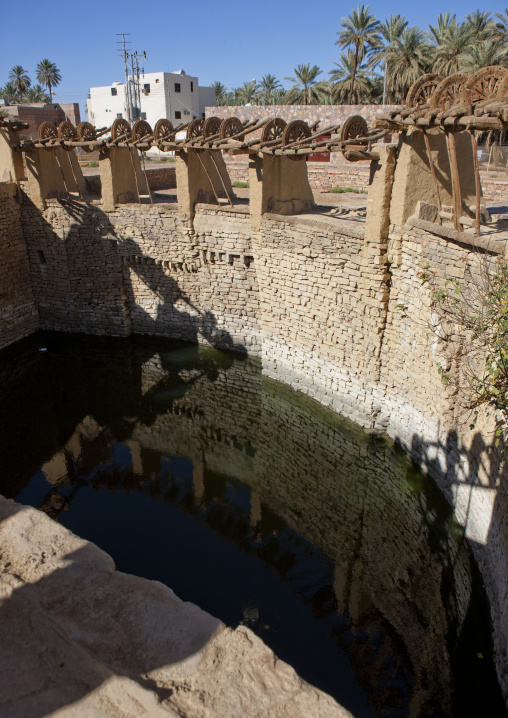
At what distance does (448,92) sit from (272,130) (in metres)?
4.05

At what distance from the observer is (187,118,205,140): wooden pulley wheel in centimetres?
1155

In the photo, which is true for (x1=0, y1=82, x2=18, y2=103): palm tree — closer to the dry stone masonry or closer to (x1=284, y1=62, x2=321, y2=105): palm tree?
(x1=284, y1=62, x2=321, y2=105): palm tree

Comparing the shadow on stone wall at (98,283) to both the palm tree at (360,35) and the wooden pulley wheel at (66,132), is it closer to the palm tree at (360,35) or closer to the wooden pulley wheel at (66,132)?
the wooden pulley wheel at (66,132)

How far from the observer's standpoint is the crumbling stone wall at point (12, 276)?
43.7ft

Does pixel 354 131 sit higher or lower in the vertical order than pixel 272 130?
lower

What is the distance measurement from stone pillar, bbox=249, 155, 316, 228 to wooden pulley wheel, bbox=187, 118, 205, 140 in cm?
156

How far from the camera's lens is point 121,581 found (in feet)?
14.6

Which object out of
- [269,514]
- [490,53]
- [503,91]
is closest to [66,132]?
[503,91]

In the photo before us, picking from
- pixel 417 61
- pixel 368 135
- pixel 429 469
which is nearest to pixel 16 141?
pixel 368 135

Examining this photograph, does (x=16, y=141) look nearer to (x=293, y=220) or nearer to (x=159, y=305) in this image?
(x=159, y=305)

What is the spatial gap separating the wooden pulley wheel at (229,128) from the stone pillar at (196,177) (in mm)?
693

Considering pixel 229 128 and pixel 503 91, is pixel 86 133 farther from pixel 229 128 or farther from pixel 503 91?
pixel 503 91

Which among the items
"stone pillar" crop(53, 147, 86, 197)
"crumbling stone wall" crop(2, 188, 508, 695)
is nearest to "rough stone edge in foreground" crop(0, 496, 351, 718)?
"crumbling stone wall" crop(2, 188, 508, 695)

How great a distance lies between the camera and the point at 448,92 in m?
7.86
